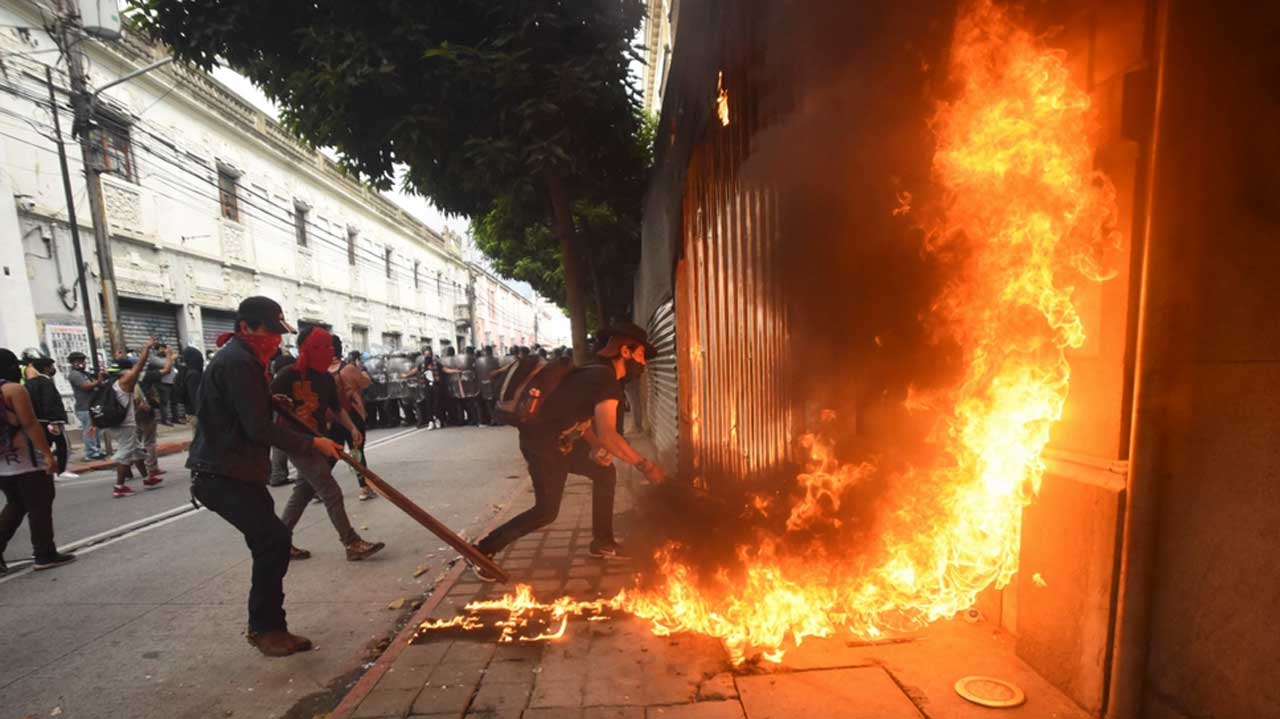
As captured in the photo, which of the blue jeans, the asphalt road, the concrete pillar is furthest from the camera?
the concrete pillar

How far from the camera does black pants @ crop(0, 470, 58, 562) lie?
491 centimetres

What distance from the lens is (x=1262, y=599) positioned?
6.86 feet

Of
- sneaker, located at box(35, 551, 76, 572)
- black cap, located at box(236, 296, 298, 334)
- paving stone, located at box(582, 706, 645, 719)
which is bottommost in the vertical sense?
sneaker, located at box(35, 551, 76, 572)

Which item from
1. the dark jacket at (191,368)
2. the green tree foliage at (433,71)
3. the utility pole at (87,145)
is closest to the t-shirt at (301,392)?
the green tree foliage at (433,71)

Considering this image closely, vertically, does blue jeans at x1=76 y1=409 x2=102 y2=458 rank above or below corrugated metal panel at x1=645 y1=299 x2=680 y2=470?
below

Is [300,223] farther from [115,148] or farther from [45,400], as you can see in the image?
[45,400]

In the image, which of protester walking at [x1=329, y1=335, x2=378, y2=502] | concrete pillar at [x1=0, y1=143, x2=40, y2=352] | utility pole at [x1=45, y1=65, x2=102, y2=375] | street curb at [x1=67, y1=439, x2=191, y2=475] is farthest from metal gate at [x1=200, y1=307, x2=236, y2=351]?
protester walking at [x1=329, y1=335, x2=378, y2=502]

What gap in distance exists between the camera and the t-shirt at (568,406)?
4152 mm

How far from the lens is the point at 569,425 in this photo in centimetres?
427

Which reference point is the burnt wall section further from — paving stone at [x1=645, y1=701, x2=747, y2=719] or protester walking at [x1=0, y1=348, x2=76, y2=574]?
protester walking at [x1=0, y1=348, x2=76, y2=574]

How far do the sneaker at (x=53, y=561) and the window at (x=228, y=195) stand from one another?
16874 mm

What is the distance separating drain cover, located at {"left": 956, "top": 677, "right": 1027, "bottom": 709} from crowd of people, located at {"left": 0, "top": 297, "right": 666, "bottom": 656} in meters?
1.98

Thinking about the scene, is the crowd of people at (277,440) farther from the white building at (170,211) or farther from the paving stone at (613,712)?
the white building at (170,211)

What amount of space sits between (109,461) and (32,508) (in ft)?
23.3
